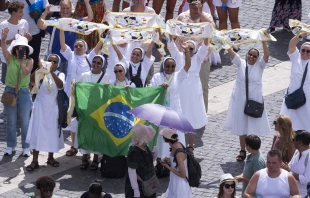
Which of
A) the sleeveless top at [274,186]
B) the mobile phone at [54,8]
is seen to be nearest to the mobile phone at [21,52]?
the mobile phone at [54,8]

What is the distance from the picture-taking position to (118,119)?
1625cm

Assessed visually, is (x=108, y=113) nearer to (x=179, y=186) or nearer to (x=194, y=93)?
(x=194, y=93)

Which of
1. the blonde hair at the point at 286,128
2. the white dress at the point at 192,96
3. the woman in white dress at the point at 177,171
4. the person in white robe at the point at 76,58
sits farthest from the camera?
the person in white robe at the point at 76,58

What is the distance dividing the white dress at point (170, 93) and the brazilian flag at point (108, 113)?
21 cm

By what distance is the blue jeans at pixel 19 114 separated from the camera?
16969mm

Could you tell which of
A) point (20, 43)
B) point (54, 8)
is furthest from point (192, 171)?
point (54, 8)

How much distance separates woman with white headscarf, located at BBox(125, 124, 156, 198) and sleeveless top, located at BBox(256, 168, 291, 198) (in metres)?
1.60

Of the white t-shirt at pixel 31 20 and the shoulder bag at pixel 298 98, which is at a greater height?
the white t-shirt at pixel 31 20

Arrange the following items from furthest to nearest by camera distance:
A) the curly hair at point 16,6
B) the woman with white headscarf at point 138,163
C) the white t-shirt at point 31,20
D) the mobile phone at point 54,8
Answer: the white t-shirt at point 31,20 → the mobile phone at point 54,8 → the curly hair at point 16,6 → the woman with white headscarf at point 138,163

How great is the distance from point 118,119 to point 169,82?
0.96 m

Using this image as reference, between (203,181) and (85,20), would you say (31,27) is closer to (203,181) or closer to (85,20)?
(85,20)

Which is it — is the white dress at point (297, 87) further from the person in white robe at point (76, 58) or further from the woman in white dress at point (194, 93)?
the person in white robe at point (76, 58)

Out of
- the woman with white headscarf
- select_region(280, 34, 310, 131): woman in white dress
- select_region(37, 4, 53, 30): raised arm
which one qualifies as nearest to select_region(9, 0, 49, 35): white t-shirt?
select_region(37, 4, 53, 30): raised arm

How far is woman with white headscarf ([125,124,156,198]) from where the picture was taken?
14023 mm
